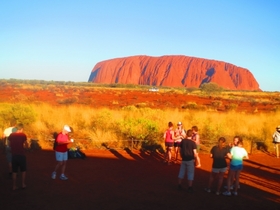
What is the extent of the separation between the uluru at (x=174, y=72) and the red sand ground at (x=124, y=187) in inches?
Answer: 5427

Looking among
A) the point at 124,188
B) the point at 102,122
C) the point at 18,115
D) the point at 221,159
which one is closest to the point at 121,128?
the point at 102,122

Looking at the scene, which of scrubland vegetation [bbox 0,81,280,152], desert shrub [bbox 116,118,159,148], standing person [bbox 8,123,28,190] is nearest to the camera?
standing person [bbox 8,123,28,190]

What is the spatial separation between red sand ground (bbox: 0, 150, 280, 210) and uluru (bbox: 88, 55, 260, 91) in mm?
137844

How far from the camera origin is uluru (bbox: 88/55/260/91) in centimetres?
15175

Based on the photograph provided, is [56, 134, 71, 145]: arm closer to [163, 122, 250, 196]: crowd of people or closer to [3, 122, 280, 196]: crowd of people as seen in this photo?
[3, 122, 280, 196]: crowd of people

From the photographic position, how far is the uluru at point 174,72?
15175 centimetres

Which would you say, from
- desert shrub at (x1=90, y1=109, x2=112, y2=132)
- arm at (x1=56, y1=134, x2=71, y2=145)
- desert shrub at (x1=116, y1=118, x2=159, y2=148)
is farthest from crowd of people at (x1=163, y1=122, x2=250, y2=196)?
desert shrub at (x1=90, y1=109, x2=112, y2=132)

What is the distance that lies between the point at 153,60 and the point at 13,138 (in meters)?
161

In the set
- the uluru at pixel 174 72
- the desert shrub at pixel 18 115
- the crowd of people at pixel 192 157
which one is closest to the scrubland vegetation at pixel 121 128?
the desert shrub at pixel 18 115

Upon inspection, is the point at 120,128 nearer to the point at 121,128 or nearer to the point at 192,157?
the point at 121,128

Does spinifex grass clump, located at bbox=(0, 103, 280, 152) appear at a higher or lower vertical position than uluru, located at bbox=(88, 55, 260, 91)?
lower

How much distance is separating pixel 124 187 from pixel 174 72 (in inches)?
5834

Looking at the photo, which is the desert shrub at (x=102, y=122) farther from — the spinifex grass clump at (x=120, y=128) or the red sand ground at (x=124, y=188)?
the red sand ground at (x=124, y=188)

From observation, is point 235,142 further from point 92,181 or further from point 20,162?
point 20,162
